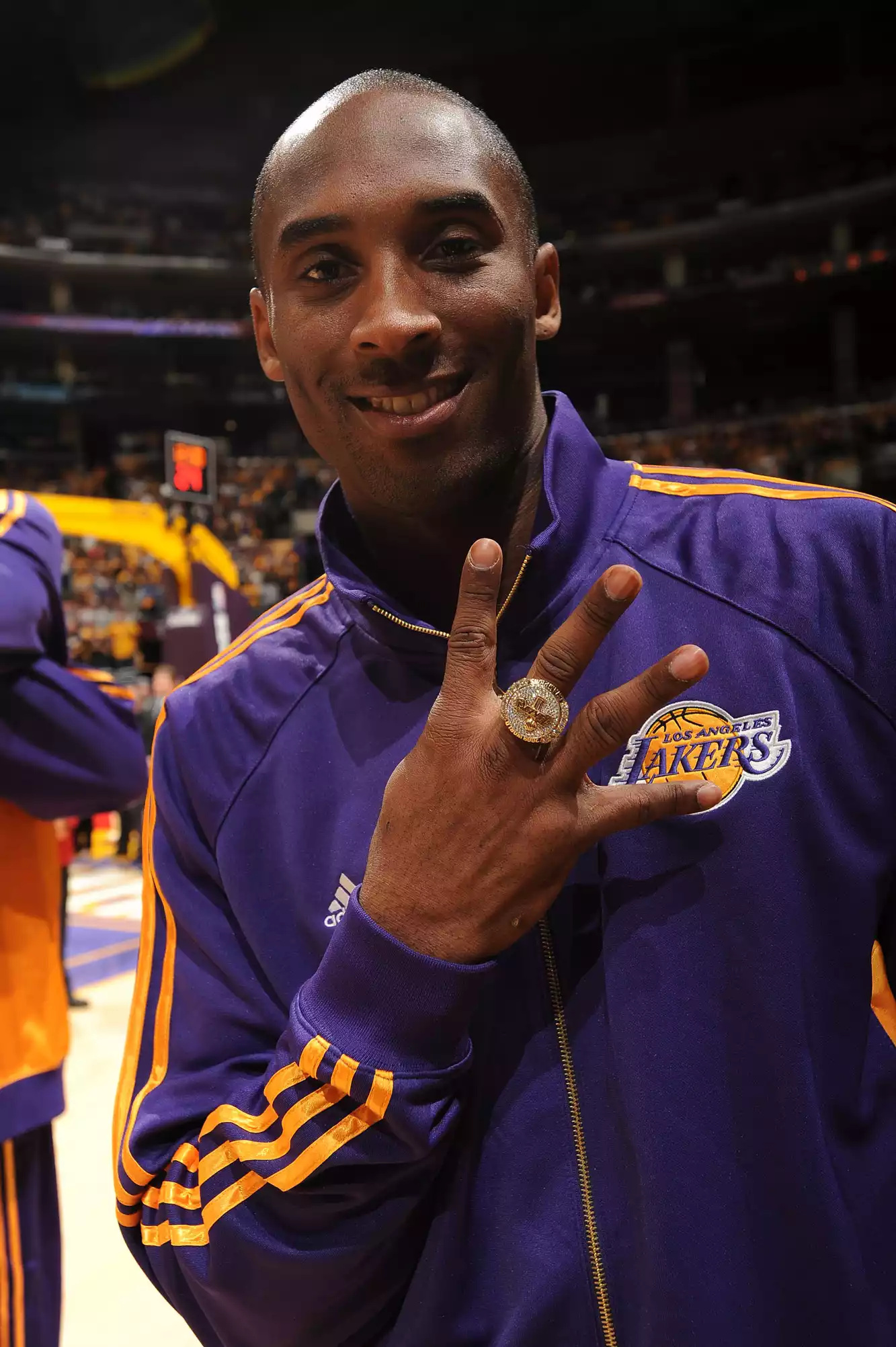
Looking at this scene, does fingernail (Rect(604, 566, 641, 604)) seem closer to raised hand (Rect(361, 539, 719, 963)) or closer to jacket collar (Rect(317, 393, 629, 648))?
raised hand (Rect(361, 539, 719, 963))

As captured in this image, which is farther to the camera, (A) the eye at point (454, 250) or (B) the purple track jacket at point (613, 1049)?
(A) the eye at point (454, 250)

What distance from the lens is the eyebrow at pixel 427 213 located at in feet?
3.41

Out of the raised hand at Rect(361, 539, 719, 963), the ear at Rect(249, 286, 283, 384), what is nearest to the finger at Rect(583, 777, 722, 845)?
the raised hand at Rect(361, 539, 719, 963)

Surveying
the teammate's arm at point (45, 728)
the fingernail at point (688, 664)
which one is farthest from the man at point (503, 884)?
the teammate's arm at point (45, 728)

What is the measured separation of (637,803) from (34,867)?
139 centimetres

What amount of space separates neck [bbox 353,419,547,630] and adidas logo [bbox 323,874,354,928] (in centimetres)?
33

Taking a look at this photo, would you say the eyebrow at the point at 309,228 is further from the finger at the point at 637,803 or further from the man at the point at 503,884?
the finger at the point at 637,803

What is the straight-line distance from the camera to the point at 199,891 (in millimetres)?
1128

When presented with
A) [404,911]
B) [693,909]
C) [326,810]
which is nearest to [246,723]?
[326,810]

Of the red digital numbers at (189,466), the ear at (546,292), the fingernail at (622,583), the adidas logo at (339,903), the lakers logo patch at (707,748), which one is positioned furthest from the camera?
the red digital numbers at (189,466)

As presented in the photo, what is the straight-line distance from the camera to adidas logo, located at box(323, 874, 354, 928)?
102 cm

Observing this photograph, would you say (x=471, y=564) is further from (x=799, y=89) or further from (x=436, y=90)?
(x=799, y=89)

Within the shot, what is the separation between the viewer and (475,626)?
0.86 metres

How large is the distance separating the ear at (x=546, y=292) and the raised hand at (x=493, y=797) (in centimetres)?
51
